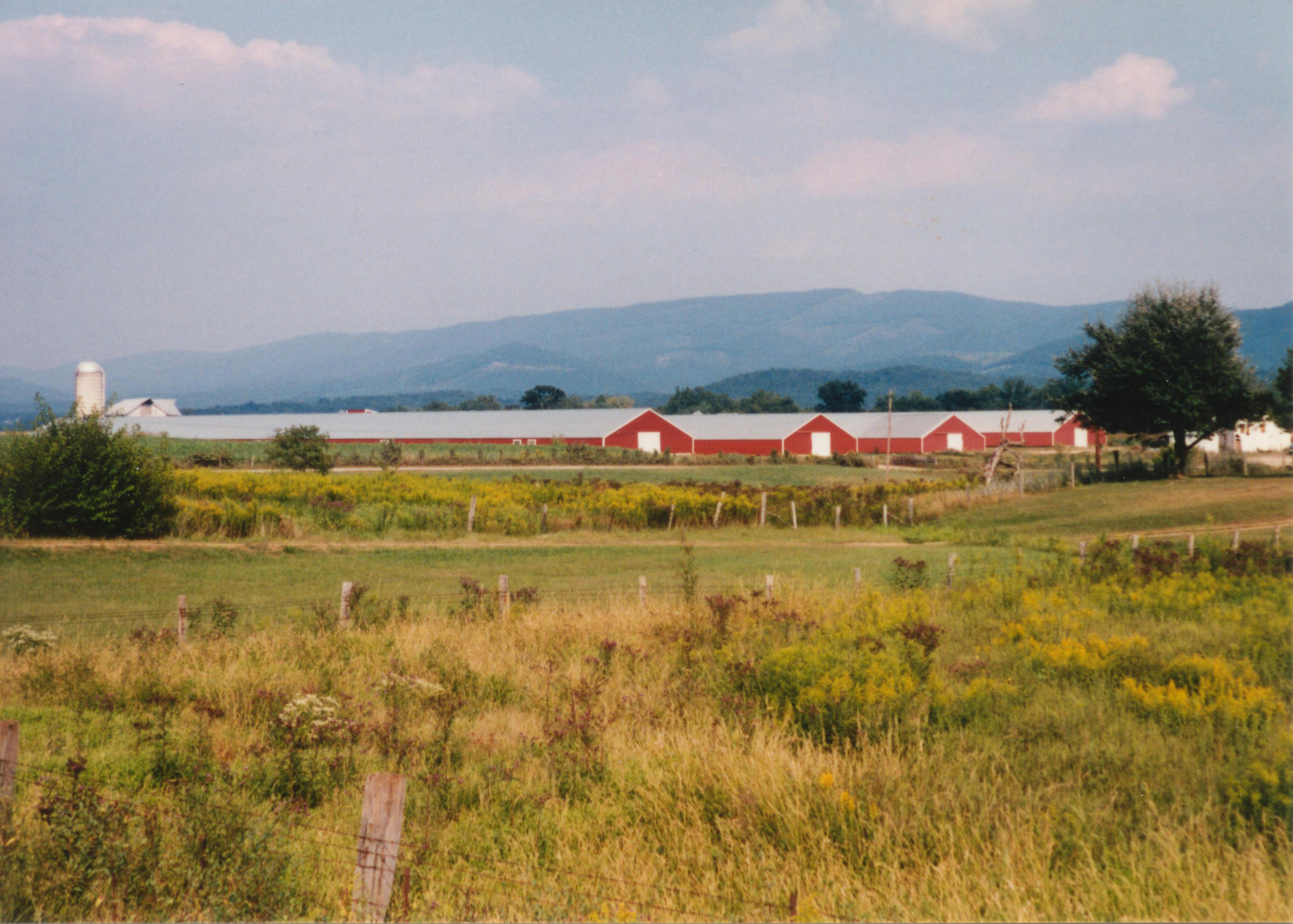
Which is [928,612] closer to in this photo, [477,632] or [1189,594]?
[1189,594]

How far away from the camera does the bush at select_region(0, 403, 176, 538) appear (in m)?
24.6

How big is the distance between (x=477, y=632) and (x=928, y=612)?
5733mm

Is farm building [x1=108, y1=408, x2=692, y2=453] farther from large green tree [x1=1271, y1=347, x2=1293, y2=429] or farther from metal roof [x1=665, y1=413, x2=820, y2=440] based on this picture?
large green tree [x1=1271, y1=347, x2=1293, y2=429]

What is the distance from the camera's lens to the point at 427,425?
92000mm

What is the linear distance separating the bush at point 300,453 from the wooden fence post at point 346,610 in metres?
33.0

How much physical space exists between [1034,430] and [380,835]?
102761mm

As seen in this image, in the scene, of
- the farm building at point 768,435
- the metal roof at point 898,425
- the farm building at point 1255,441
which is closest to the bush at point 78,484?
the farm building at point 768,435

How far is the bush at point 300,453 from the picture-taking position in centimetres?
4675

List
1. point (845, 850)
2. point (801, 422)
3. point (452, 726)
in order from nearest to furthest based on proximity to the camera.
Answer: point (845, 850), point (452, 726), point (801, 422)

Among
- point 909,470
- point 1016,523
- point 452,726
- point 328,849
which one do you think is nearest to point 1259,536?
point 1016,523

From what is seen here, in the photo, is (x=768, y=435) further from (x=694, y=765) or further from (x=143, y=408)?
(x=694, y=765)

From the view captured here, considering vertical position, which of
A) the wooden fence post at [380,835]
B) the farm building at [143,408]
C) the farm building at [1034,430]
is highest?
the farm building at [143,408]

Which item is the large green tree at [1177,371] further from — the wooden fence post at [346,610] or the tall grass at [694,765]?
the wooden fence post at [346,610]

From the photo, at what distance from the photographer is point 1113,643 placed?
1059 cm
